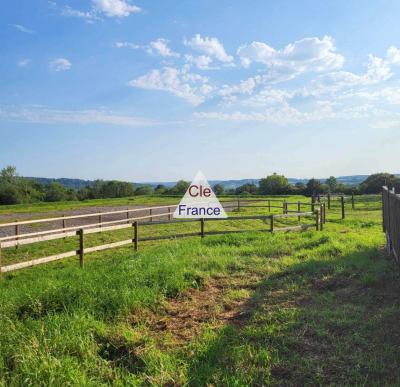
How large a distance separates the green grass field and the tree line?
5720 centimetres

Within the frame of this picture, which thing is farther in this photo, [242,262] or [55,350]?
[242,262]

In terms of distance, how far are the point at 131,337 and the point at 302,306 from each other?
8.36 ft

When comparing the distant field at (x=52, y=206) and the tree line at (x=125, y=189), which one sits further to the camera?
the tree line at (x=125, y=189)

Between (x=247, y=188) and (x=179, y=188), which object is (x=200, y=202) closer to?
(x=179, y=188)

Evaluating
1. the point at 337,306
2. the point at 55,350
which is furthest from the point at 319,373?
the point at 55,350

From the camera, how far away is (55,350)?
4.02 metres

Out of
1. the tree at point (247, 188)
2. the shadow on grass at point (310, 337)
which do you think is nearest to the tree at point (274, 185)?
the tree at point (247, 188)

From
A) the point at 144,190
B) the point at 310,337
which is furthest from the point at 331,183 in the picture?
the point at 310,337

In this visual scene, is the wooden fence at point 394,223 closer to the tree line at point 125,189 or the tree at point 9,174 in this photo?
the tree line at point 125,189

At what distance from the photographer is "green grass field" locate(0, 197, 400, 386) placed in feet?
12.1

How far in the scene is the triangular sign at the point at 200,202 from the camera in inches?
796

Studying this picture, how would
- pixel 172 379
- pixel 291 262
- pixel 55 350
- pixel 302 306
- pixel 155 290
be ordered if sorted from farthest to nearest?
pixel 291 262 → pixel 155 290 → pixel 302 306 → pixel 55 350 → pixel 172 379

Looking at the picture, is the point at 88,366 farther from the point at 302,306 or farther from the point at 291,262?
the point at 291,262

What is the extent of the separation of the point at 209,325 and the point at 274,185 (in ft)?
239
